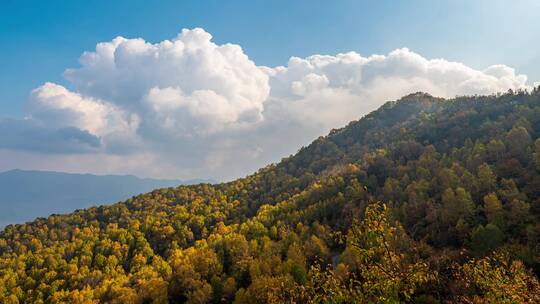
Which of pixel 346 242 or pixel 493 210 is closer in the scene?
pixel 346 242

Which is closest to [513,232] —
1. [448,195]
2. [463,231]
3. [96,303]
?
[463,231]

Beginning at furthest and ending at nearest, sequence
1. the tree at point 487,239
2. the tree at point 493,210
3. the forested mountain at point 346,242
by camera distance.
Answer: the tree at point 493,210
the forested mountain at point 346,242
the tree at point 487,239

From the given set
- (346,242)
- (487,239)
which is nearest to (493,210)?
(487,239)

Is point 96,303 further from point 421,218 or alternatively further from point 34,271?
point 421,218

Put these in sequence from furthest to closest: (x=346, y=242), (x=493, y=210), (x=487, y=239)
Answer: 1. (x=493, y=210)
2. (x=487, y=239)
3. (x=346, y=242)

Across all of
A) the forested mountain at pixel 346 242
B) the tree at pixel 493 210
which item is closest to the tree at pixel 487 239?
the forested mountain at pixel 346 242

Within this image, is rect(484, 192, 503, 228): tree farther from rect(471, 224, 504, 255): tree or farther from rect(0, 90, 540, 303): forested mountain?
rect(471, 224, 504, 255): tree

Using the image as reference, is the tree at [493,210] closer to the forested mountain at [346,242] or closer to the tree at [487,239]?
the forested mountain at [346,242]

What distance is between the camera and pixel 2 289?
15588 cm

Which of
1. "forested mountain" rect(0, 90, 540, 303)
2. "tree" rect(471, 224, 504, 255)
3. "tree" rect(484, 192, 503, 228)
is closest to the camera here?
"tree" rect(471, 224, 504, 255)

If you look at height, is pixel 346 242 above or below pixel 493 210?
below

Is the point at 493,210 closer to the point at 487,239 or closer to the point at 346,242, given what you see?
the point at 487,239

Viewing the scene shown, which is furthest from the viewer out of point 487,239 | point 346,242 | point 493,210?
point 493,210

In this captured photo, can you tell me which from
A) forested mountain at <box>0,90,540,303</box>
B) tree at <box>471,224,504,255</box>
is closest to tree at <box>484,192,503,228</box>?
forested mountain at <box>0,90,540,303</box>
